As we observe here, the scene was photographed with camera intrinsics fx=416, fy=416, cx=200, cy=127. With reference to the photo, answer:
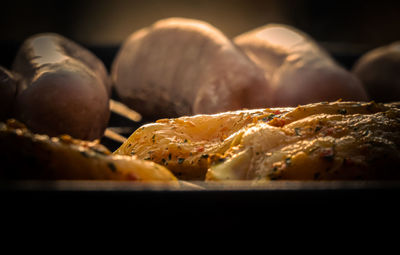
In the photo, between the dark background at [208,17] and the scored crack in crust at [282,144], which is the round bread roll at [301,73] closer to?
the scored crack in crust at [282,144]

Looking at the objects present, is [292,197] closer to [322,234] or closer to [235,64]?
[322,234]

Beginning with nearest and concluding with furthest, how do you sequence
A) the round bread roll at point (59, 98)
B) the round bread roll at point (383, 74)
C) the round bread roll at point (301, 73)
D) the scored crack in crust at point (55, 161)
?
the scored crack in crust at point (55, 161) → the round bread roll at point (59, 98) → the round bread roll at point (301, 73) → the round bread roll at point (383, 74)

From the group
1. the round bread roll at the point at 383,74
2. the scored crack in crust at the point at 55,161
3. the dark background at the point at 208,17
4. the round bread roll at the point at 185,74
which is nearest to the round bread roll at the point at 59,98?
the round bread roll at the point at 185,74

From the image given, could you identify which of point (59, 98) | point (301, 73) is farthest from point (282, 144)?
point (301, 73)

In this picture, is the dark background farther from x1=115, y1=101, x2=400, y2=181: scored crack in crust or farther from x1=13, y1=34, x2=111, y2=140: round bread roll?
x1=115, y1=101, x2=400, y2=181: scored crack in crust

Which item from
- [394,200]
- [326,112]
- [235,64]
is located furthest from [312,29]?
[394,200]

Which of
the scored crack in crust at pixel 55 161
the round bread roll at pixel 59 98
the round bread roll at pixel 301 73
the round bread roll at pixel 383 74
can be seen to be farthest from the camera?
the round bread roll at pixel 383 74
